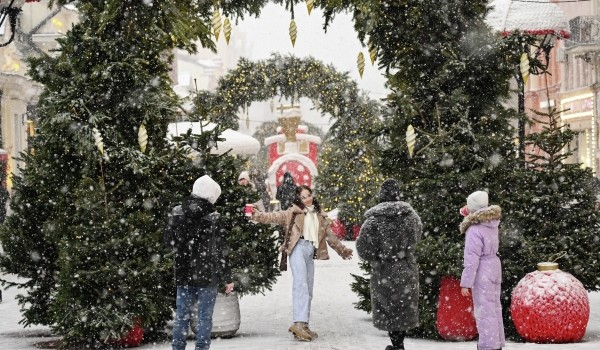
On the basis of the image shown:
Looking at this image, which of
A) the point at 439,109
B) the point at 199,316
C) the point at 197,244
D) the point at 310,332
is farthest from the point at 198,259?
the point at 439,109

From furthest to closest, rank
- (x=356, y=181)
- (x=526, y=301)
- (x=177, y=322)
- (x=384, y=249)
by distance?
(x=356, y=181)
(x=526, y=301)
(x=384, y=249)
(x=177, y=322)

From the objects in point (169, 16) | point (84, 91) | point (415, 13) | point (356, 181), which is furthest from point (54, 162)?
point (356, 181)

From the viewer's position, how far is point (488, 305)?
11.0 meters

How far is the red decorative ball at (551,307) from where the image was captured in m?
12.1

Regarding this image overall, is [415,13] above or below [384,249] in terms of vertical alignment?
above

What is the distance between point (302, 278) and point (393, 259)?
2027 millimetres

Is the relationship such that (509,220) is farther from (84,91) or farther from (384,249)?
(84,91)

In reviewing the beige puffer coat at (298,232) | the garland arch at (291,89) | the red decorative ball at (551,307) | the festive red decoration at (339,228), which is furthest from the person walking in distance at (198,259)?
the garland arch at (291,89)

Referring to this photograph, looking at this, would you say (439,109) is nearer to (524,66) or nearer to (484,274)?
(524,66)

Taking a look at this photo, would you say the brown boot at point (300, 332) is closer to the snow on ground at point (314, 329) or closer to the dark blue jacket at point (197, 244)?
the snow on ground at point (314, 329)

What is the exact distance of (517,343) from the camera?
12438 millimetres

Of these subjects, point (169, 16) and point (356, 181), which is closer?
point (169, 16)

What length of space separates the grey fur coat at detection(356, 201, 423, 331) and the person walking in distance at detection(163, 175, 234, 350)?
146cm

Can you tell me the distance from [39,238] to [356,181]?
18.1 meters
